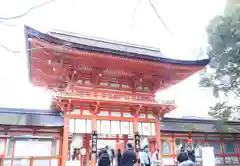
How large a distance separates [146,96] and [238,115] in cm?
896

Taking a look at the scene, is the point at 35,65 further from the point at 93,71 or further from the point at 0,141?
the point at 0,141

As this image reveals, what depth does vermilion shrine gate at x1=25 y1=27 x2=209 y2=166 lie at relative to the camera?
918cm

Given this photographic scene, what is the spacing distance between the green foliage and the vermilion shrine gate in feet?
11.2

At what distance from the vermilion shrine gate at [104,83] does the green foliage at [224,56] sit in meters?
3.41

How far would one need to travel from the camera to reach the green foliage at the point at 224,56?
13.1 m

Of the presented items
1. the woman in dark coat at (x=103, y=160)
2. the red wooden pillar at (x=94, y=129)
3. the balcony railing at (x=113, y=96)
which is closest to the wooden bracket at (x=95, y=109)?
the red wooden pillar at (x=94, y=129)

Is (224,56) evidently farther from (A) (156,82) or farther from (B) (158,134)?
(B) (158,134)

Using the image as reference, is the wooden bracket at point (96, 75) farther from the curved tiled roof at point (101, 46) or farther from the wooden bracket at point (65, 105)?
the wooden bracket at point (65, 105)

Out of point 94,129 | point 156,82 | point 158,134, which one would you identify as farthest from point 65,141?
point 156,82

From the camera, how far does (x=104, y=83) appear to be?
1086 cm

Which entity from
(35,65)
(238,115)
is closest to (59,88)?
(35,65)

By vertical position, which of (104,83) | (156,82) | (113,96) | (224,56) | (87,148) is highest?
(224,56)

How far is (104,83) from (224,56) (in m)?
8.15

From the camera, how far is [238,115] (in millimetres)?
16203
